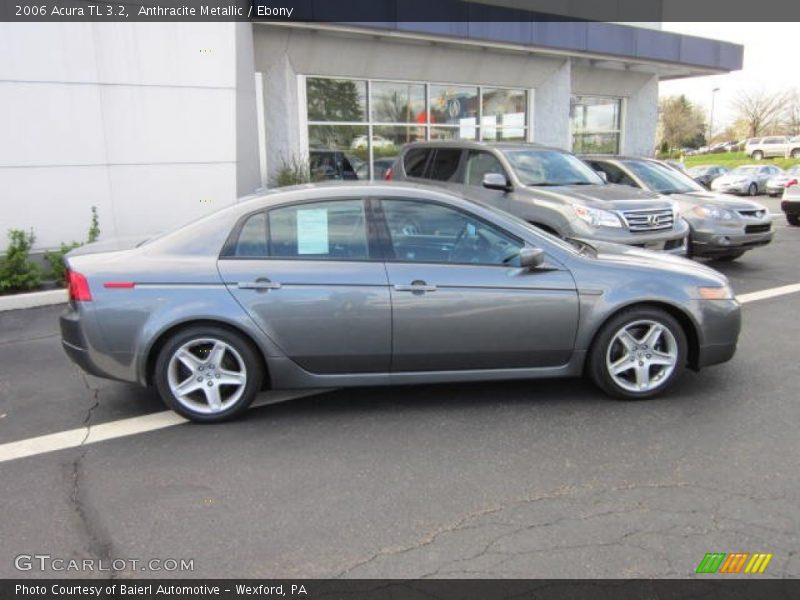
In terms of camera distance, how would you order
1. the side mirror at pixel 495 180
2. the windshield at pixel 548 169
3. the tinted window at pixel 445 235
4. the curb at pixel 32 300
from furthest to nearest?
1. the windshield at pixel 548 169
2. the side mirror at pixel 495 180
3. the curb at pixel 32 300
4. the tinted window at pixel 445 235

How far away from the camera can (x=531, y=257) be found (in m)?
4.21

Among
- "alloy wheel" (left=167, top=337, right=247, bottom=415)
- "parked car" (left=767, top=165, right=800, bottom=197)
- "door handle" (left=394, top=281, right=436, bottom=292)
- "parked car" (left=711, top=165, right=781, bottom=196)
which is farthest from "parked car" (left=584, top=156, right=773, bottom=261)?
"parked car" (left=767, top=165, right=800, bottom=197)

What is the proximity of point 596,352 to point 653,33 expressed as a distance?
16069mm

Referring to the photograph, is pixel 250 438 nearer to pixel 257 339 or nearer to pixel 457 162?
pixel 257 339

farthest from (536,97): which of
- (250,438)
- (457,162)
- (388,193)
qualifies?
(250,438)

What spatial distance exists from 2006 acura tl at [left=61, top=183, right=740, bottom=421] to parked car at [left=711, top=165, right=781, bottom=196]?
1066 inches

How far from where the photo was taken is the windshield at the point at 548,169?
866 cm

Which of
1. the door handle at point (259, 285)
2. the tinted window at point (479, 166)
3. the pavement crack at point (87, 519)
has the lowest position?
the pavement crack at point (87, 519)

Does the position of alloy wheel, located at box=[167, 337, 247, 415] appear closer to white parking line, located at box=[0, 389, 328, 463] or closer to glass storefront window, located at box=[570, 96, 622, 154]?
white parking line, located at box=[0, 389, 328, 463]

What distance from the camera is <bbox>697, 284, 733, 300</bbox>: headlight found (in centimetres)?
449

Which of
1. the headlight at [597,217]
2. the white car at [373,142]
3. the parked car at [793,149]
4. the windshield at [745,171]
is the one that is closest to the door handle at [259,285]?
the headlight at [597,217]

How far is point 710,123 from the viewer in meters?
79.1

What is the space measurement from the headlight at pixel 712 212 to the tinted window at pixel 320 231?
6.79m

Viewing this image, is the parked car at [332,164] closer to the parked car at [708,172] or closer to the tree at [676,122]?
the parked car at [708,172]
